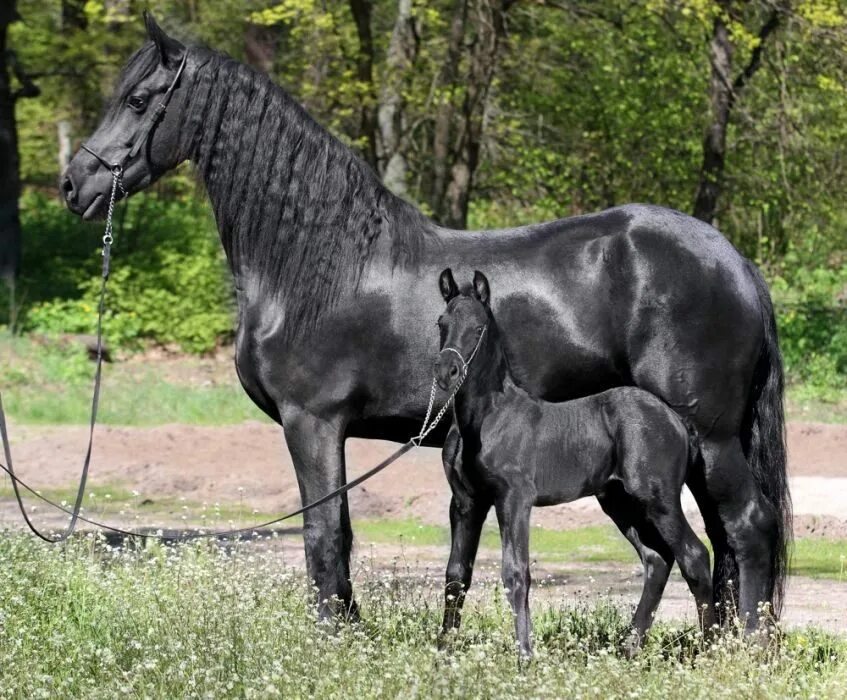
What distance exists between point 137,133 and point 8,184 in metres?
18.2

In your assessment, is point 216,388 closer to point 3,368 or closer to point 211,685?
point 3,368

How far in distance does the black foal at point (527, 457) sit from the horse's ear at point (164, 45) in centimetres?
164

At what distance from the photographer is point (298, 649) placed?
18.2 feet

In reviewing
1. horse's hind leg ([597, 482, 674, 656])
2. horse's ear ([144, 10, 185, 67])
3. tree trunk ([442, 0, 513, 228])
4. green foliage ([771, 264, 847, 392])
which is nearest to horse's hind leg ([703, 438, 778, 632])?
horse's hind leg ([597, 482, 674, 656])

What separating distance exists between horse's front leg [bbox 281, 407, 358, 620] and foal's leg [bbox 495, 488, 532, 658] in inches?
33.3

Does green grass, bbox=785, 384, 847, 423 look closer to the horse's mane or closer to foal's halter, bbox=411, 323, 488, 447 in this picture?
the horse's mane

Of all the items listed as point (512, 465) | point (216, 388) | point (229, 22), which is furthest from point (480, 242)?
point (229, 22)

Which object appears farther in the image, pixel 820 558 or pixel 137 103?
pixel 820 558

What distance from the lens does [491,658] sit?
17.9 ft

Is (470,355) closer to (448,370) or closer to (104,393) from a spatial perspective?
(448,370)

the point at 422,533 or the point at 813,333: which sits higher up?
the point at 813,333

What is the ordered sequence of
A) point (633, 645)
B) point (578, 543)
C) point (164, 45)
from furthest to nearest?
point (578, 543) → point (164, 45) → point (633, 645)

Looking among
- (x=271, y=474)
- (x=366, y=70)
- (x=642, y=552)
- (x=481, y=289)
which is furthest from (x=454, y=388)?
(x=366, y=70)

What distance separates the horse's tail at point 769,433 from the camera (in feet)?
20.8
